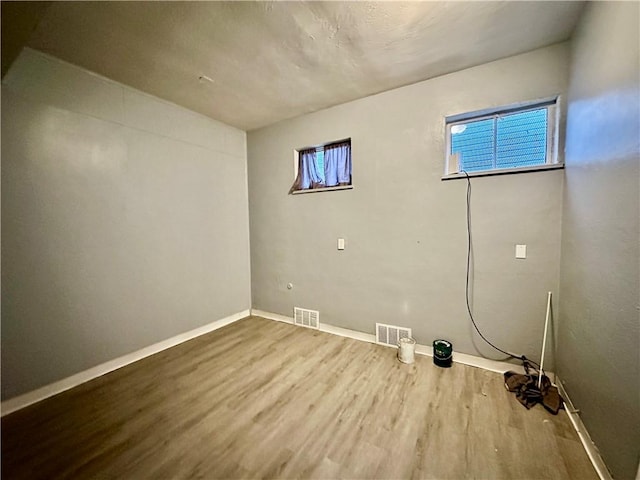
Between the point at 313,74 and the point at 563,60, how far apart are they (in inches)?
78.8

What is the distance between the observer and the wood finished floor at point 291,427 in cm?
136

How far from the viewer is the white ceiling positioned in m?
1.60

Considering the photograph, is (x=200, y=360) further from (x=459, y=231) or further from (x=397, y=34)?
(x=397, y=34)

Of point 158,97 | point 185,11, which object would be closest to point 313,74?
point 185,11

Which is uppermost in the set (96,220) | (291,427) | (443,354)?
(96,220)

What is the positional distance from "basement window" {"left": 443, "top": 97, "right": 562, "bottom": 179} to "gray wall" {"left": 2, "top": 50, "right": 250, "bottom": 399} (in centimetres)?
284

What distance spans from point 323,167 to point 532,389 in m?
2.93

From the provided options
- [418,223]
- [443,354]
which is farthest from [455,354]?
[418,223]

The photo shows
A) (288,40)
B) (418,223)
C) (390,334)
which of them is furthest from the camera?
(390,334)

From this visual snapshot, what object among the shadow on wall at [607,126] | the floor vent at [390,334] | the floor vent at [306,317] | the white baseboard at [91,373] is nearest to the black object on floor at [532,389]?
the floor vent at [390,334]

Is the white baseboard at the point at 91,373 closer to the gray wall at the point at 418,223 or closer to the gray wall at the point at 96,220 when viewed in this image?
the gray wall at the point at 96,220

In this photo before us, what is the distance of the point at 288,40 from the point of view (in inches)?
73.5

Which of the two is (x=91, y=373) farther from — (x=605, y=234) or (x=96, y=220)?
(x=605, y=234)

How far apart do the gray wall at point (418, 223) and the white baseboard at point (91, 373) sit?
1176 mm
